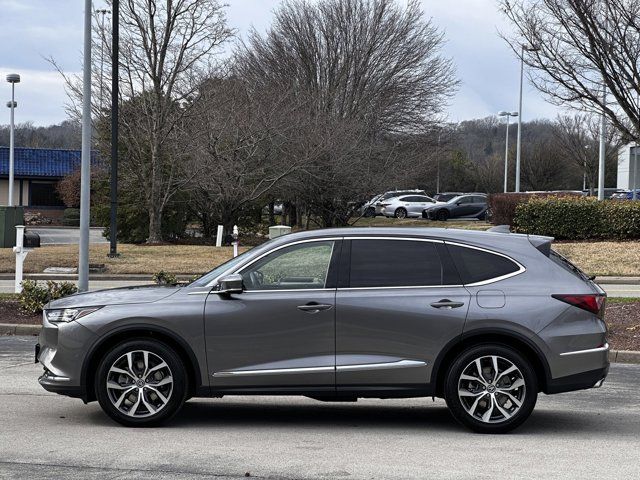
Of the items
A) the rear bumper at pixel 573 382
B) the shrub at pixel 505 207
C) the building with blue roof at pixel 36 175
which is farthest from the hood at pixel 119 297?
the building with blue roof at pixel 36 175

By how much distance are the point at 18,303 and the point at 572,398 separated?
9.85 meters

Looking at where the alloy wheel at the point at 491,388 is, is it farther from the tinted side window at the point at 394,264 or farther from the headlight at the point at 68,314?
the headlight at the point at 68,314

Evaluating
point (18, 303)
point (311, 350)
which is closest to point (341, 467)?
point (311, 350)

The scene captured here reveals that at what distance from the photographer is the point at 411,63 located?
1566 inches

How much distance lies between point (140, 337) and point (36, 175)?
5006 centimetres

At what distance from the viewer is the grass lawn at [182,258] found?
23.0 metres

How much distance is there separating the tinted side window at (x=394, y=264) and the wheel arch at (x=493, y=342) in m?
0.52

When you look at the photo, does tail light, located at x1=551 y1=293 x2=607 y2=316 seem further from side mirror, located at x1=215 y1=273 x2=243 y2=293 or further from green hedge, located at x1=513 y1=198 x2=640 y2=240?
green hedge, located at x1=513 y1=198 x2=640 y2=240

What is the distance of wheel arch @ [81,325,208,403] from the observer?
6969mm

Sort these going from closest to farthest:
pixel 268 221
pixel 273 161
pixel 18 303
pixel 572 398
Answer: pixel 572 398
pixel 18 303
pixel 273 161
pixel 268 221

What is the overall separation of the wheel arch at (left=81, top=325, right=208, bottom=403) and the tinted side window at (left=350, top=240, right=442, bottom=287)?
4.66 feet

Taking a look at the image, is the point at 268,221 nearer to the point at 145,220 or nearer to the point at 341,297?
the point at 145,220

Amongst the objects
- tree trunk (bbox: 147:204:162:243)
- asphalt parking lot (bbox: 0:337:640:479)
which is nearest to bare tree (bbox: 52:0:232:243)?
tree trunk (bbox: 147:204:162:243)

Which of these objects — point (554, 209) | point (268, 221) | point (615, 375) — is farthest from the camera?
point (268, 221)
